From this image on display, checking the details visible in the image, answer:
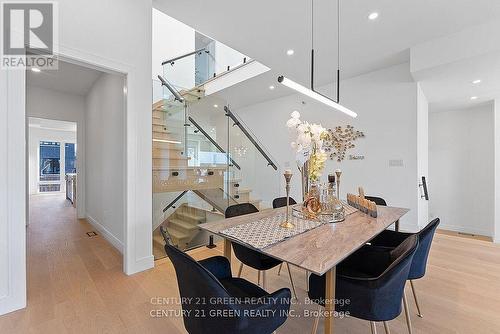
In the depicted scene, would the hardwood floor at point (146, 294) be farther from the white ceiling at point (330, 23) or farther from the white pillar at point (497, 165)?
the white ceiling at point (330, 23)

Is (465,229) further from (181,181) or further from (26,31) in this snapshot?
(26,31)

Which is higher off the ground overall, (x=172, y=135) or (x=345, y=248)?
(x=172, y=135)

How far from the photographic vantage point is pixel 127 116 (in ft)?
7.94

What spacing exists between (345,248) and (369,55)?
3530 millimetres

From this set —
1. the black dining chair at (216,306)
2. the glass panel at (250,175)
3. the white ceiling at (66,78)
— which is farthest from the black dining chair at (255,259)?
the white ceiling at (66,78)

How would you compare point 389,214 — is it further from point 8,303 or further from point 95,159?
point 95,159

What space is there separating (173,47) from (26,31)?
4.46m

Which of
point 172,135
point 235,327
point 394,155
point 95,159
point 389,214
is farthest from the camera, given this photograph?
point 95,159

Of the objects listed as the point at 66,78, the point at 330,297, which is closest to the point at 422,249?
the point at 330,297

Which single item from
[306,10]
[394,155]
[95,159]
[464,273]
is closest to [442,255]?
[464,273]

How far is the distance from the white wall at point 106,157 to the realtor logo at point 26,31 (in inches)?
33.7

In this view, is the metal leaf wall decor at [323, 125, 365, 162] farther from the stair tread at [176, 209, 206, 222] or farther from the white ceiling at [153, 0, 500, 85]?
the stair tread at [176, 209, 206, 222]

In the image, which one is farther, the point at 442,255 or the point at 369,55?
the point at 369,55

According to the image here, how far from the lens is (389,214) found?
213 cm
